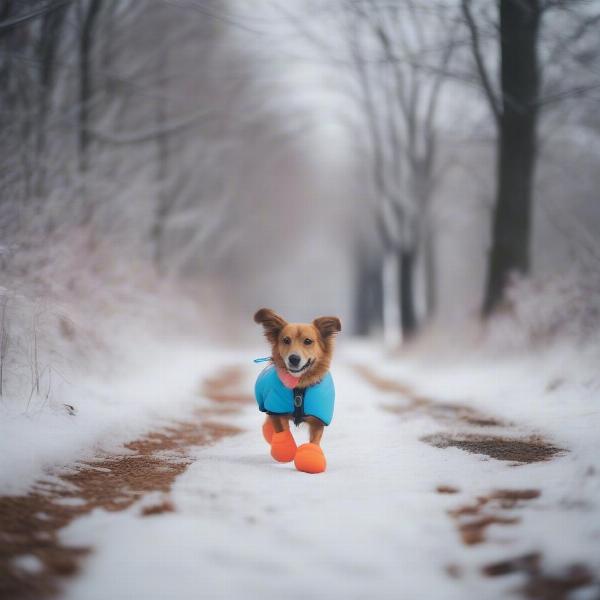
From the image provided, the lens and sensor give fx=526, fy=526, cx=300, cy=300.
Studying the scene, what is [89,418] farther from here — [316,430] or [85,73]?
[85,73]

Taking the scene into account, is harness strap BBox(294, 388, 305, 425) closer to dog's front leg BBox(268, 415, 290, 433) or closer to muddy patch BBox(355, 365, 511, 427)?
dog's front leg BBox(268, 415, 290, 433)

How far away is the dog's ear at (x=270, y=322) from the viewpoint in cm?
436

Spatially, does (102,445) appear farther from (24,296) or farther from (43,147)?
(43,147)

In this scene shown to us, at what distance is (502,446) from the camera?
4.39 m

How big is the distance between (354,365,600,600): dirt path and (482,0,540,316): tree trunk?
4.20 m

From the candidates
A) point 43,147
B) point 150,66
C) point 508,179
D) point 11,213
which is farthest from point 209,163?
point 11,213

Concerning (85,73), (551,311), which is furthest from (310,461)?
(85,73)

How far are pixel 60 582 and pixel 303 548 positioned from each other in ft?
3.31

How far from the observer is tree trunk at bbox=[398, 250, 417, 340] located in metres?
16.3

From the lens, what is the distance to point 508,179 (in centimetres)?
1048

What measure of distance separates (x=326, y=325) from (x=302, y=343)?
1.20 feet

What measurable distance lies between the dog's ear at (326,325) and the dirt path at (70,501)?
4.87 ft

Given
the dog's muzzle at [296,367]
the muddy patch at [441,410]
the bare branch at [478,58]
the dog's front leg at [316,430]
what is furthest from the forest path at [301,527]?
the bare branch at [478,58]

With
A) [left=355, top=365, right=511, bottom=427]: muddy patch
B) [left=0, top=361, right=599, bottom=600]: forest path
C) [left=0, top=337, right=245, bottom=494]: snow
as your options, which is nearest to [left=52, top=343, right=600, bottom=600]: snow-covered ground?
[left=0, top=361, right=599, bottom=600]: forest path
